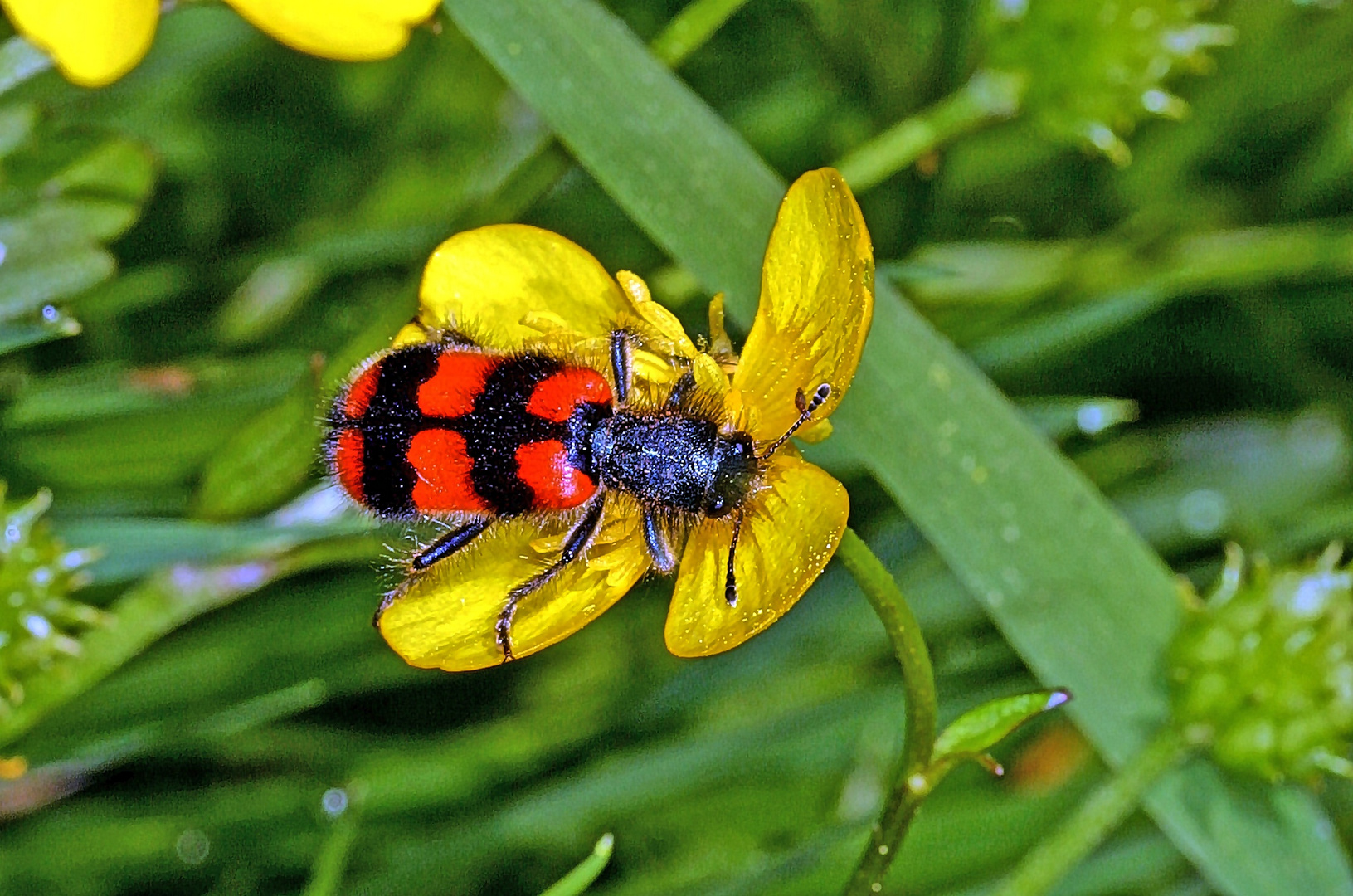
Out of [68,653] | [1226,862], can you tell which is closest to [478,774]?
[68,653]

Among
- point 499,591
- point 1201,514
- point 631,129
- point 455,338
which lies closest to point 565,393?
point 455,338

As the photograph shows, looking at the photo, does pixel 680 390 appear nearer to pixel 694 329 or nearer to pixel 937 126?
pixel 694 329

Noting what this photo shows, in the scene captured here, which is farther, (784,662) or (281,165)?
(281,165)

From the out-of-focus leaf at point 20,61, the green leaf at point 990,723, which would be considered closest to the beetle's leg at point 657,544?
the green leaf at point 990,723

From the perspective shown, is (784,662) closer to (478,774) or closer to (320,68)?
(478,774)

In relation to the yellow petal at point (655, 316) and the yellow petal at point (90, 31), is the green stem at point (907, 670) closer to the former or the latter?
the yellow petal at point (655, 316)
